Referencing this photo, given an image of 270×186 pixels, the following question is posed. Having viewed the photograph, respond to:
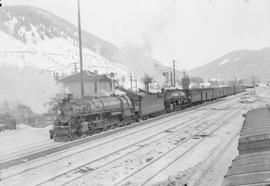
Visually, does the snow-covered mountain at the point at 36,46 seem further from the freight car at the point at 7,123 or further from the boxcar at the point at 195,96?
the freight car at the point at 7,123

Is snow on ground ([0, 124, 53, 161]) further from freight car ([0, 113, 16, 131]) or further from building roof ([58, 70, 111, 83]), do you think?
building roof ([58, 70, 111, 83])

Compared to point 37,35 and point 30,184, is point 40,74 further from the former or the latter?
point 37,35

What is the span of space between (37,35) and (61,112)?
398 feet

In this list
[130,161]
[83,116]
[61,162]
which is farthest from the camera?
[83,116]

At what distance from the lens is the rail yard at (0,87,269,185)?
10953 millimetres

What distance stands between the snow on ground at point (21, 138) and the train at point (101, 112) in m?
1.27

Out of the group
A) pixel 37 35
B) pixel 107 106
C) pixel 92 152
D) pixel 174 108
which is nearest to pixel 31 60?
pixel 37 35

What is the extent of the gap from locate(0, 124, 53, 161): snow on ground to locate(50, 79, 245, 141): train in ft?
4.15

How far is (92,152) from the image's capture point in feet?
52.0

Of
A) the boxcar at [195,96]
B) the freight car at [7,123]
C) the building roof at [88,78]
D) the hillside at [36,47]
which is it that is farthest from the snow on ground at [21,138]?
the hillside at [36,47]

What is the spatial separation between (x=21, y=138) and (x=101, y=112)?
210 inches

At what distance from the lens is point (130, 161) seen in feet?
44.3

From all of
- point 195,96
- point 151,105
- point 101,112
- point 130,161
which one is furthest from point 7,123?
point 195,96

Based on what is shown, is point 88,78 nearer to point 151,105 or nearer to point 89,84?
point 89,84
